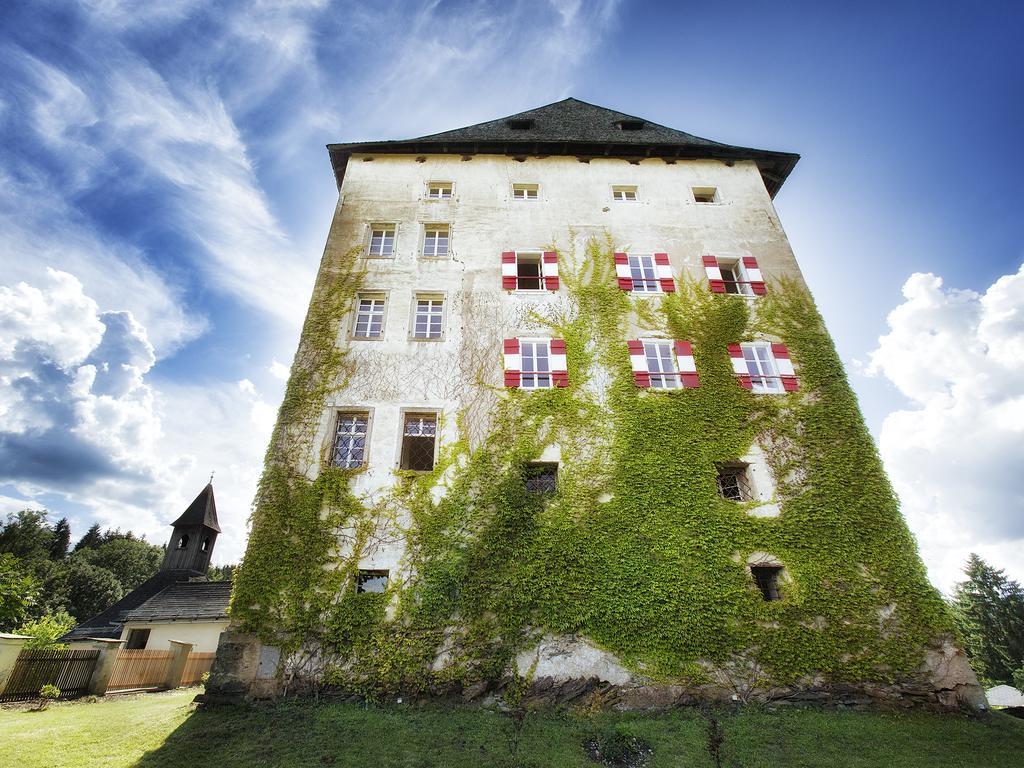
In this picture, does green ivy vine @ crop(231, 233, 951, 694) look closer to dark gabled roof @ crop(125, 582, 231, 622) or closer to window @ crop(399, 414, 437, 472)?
window @ crop(399, 414, 437, 472)

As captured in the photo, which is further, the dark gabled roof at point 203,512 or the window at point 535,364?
the dark gabled roof at point 203,512

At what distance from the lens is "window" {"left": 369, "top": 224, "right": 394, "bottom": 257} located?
16.1m

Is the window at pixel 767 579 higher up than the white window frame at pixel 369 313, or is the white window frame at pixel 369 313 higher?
the white window frame at pixel 369 313

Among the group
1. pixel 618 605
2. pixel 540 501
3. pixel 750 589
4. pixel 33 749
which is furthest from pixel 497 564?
pixel 33 749

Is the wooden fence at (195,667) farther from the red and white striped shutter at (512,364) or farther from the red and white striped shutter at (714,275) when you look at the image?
Result: the red and white striped shutter at (714,275)

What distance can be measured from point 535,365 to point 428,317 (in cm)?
378

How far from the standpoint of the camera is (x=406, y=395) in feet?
42.5

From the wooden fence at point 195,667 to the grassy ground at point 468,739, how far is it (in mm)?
9971

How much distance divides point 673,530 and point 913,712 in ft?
18.3

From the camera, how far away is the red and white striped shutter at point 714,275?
15375mm

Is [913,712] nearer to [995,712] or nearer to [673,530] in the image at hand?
[995,712]

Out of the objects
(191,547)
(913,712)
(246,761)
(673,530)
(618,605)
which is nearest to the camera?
(246,761)

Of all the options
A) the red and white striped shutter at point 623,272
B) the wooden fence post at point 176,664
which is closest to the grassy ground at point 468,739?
the wooden fence post at point 176,664

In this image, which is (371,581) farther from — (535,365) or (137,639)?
(137,639)
